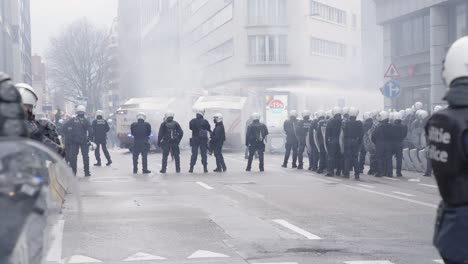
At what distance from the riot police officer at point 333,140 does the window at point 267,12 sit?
125 ft

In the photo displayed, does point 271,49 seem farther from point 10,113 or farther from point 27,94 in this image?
point 10,113

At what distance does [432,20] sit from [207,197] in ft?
58.0

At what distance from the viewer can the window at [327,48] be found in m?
62.0

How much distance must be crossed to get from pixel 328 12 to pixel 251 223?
55.4 meters

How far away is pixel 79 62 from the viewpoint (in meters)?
95.6

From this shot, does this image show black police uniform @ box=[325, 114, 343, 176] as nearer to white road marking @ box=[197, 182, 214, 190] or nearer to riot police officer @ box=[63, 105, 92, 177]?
white road marking @ box=[197, 182, 214, 190]

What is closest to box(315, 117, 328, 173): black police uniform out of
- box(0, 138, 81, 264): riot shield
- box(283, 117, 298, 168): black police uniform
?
box(283, 117, 298, 168): black police uniform

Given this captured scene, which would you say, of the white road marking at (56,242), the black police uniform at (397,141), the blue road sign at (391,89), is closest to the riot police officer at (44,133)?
the white road marking at (56,242)

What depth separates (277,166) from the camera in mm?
26281

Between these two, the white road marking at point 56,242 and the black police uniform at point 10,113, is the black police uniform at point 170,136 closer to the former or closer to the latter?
the white road marking at point 56,242

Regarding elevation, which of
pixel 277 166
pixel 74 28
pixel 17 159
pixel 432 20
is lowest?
pixel 277 166

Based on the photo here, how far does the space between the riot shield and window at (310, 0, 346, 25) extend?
189 feet

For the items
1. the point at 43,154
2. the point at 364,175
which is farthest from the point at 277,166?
the point at 43,154

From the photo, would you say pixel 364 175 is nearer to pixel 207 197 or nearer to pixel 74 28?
pixel 207 197
